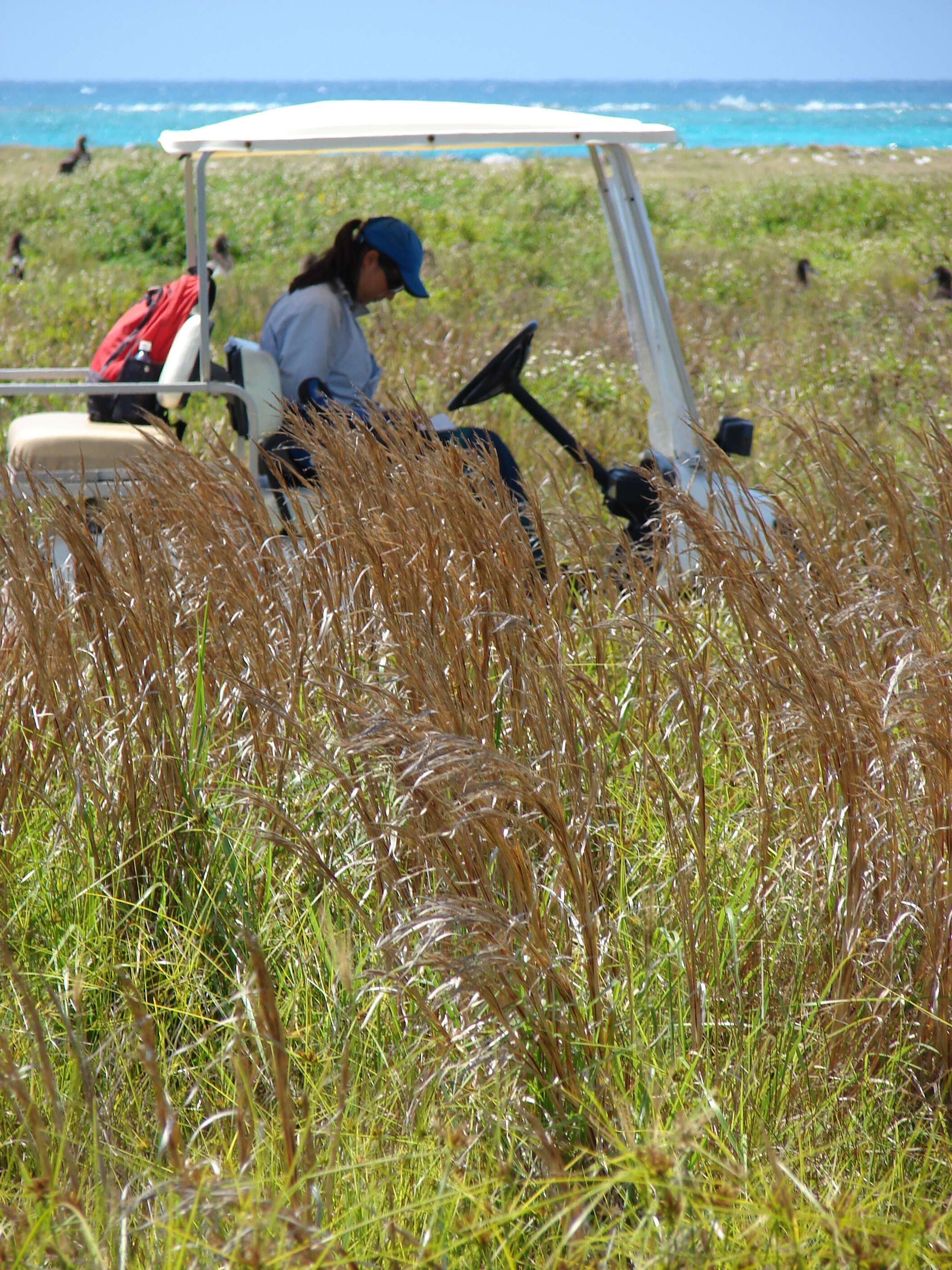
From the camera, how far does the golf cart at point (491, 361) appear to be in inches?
139

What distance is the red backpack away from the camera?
4230 mm

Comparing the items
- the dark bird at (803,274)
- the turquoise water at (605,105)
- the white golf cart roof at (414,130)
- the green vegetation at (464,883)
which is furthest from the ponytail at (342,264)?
the turquoise water at (605,105)

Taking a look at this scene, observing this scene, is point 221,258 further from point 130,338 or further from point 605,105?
point 605,105

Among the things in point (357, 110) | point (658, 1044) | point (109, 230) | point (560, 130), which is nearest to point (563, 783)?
point (658, 1044)

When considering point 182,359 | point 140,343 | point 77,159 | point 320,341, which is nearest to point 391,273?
point 320,341

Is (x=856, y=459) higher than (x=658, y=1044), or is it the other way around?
(x=856, y=459)

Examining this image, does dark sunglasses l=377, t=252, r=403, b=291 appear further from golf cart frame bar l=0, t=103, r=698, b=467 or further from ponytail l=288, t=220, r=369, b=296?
golf cart frame bar l=0, t=103, r=698, b=467

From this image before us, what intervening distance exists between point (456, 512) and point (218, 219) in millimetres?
21192

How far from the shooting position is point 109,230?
59.1ft

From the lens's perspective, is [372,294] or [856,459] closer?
[856,459]

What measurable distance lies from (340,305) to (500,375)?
780mm

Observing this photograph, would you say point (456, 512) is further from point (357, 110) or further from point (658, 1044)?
point (357, 110)

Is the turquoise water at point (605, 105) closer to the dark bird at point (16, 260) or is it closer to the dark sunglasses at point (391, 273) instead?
the dark bird at point (16, 260)

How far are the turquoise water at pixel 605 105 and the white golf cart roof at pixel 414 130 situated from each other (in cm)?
5226
